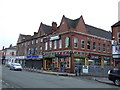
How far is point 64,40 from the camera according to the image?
109 feet

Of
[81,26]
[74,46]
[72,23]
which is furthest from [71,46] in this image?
[72,23]

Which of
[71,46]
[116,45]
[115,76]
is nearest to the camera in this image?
[115,76]

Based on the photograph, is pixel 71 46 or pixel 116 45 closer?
pixel 116 45

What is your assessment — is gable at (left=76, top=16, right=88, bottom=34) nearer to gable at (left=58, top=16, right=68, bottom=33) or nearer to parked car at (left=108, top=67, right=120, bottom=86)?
gable at (left=58, top=16, right=68, bottom=33)

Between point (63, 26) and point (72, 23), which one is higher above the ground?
point (72, 23)

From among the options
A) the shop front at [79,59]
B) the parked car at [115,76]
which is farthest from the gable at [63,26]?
the parked car at [115,76]

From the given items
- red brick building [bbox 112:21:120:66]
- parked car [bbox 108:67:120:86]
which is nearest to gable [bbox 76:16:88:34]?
red brick building [bbox 112:21:120:66]

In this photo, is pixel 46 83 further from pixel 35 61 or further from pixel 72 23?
pixel 35 61

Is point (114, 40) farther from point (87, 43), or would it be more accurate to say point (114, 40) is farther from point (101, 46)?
point (101, 46)

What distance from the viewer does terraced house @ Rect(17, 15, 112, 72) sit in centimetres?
3181

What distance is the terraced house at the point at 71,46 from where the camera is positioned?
3181 cm

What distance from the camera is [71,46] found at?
31203 millimetres

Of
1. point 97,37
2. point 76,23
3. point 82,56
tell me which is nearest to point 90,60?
point 82,56

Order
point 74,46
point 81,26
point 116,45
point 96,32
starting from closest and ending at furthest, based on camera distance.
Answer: point 116,45
point 74,46
point 81,26
point 96,32
